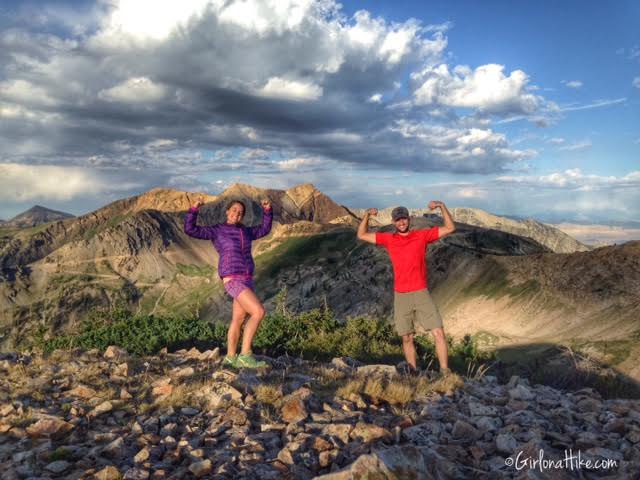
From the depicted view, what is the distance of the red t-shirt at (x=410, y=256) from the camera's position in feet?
28.0

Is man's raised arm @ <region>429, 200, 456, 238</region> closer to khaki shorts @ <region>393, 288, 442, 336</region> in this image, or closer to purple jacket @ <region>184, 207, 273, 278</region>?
khaki shorts @ <region>393, 288, 442, 336</region>

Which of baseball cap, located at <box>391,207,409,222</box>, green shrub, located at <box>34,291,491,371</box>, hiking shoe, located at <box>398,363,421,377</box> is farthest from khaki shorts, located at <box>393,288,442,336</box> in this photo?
green shrub, located at <box>34,291,491,371</box>

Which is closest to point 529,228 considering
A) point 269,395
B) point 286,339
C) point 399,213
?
point 286,339

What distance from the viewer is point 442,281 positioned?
170ft

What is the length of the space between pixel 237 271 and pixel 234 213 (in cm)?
97

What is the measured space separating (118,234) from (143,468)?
635 ft

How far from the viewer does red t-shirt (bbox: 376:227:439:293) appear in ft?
28.0

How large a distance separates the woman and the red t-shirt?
246cm

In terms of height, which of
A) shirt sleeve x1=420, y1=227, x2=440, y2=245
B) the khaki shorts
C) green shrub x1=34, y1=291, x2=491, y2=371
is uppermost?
shirt sleeve x1=420, y1=227, x2=440, y2=245

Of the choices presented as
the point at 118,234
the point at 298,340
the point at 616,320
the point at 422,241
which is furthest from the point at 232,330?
the point at 118,234

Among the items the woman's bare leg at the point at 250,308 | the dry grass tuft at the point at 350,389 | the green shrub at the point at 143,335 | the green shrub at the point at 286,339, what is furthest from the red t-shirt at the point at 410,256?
the green shrub at the point at 143,335

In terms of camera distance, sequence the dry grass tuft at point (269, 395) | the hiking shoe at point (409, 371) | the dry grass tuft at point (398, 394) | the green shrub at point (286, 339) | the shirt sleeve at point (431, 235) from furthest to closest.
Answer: the green shrub at point (286, 339)
the shirt sleeve at point (431, 235)
the hiking shoe at point (409, 371)
the dry grass tuft at point (398, 394)
the dry grass tuft at point (269, 395)

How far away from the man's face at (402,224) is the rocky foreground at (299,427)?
250 centimetres

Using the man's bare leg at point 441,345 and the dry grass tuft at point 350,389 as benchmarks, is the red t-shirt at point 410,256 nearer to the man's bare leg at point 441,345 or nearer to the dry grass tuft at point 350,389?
the man's bare leg at point 441,345
